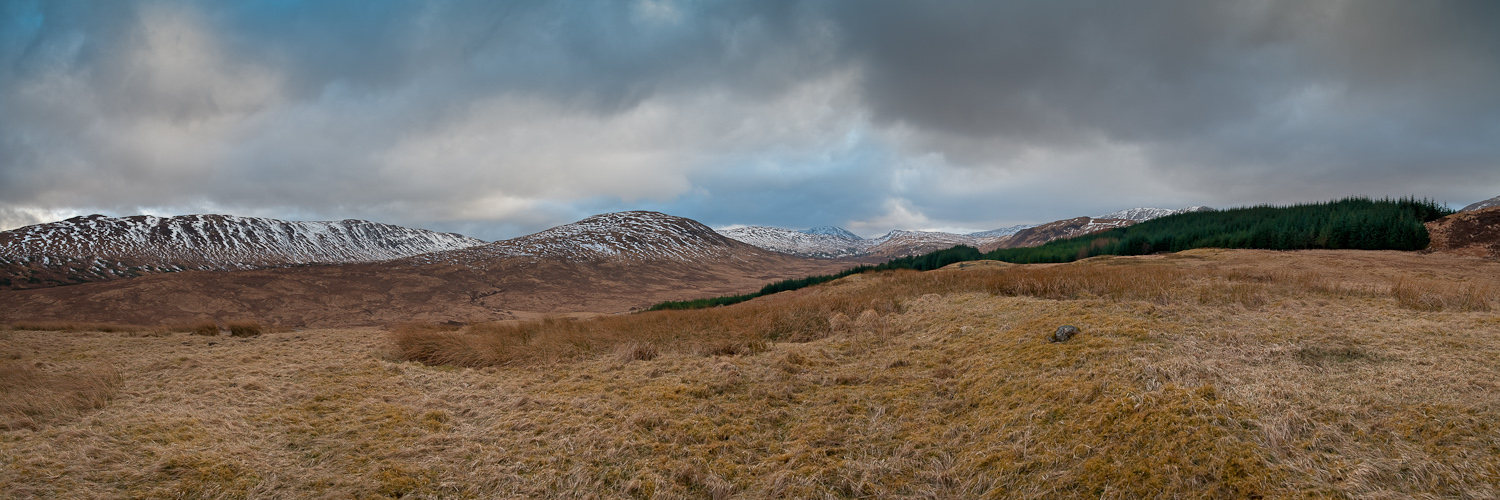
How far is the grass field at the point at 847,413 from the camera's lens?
427cm

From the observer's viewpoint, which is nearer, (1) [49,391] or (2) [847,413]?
(2) [847,413]

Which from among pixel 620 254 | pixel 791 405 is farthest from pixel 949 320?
pixel 620 254

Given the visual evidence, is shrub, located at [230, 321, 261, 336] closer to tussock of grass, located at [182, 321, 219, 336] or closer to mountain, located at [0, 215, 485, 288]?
tussock of grass, located at [182, 321, 219, 336]

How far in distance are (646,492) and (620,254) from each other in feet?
458

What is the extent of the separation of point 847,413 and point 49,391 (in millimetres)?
10756

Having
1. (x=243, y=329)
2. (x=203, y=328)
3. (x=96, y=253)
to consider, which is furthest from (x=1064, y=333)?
(x=96, y=253)

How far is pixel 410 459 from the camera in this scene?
17.8 ft

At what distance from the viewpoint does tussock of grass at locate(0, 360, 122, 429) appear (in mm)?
6016

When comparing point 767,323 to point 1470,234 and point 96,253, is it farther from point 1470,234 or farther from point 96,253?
point 96,253

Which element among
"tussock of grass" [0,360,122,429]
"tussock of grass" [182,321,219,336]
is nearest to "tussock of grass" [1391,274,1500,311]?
"tussock of grass" [0,360,122,429]

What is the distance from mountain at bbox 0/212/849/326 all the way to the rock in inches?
992

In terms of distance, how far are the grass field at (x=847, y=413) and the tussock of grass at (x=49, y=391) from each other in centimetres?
4

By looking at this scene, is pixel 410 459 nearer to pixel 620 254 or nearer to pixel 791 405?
pixel 791 405

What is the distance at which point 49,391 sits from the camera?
672 cm
